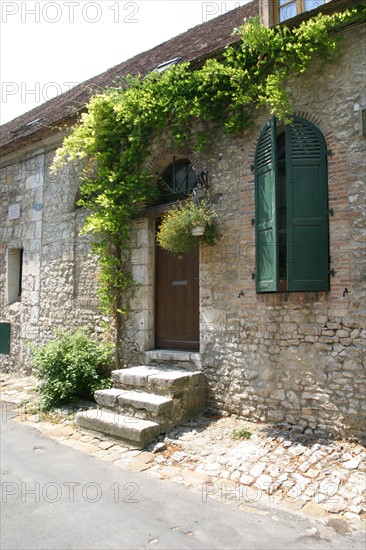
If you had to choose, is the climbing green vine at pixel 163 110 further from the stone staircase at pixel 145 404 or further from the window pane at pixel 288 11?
the stone staircase at pixel 145 404

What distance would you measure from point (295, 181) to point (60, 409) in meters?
4.58

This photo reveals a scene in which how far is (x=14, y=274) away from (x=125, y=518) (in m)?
7.21

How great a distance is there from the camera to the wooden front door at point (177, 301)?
6.30 m

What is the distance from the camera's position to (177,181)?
260 inches

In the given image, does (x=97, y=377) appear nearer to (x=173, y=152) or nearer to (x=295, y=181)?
(x=173, y=152)

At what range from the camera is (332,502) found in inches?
141

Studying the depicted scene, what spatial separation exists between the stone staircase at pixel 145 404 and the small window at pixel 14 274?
464cm

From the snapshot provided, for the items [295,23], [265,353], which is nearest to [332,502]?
[265,353]

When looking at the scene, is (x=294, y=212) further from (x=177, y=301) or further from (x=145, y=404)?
(x=145, y=404)

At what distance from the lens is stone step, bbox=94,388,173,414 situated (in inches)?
199

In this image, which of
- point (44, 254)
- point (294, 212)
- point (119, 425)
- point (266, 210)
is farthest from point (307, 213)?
point (44, 254)

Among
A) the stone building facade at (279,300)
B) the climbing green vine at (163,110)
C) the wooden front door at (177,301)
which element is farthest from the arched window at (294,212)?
the wooden front door at (177,301)

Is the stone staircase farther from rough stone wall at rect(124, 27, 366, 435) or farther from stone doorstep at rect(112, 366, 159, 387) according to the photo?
rough stone wall at rect(124, 27, 366, 435)

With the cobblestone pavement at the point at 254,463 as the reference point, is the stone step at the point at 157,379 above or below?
above
